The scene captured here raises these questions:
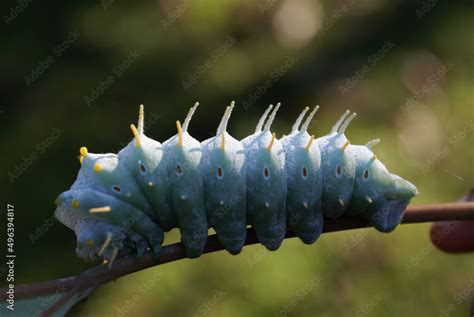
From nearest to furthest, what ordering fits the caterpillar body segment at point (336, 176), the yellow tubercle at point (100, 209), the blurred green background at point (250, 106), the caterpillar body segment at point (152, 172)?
the yellow tubercle at point (100, 209) < the caterpillar body segment at point (152, 172) < the caterpillar body segment at point (336, 176) < the blurred green background at point (250, 106)

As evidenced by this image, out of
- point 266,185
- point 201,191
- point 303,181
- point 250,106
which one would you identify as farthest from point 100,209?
point 250,106

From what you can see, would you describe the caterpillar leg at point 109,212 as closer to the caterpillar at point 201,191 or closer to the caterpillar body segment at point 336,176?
the caterpillar at point 201,191

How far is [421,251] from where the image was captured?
5.67 m

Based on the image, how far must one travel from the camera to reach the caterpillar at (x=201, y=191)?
2596mm

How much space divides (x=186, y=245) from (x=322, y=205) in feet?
1.85

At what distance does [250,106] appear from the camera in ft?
22.2

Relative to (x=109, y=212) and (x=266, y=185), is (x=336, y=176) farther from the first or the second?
(x=109, y=212)

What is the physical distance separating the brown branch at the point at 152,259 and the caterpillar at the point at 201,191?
0.08 metres

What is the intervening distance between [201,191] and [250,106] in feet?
13.7

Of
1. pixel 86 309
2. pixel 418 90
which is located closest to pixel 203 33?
pixel 418 90

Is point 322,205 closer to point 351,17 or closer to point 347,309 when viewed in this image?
point 347,309

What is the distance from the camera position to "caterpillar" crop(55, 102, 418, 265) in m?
2.60

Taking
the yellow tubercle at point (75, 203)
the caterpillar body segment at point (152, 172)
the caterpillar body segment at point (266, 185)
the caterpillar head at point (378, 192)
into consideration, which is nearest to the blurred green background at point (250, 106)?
the caterpillar head at point (378, 192)

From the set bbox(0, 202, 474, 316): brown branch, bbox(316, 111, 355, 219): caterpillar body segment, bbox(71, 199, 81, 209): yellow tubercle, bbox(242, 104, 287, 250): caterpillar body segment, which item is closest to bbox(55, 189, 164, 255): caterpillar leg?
bbox(71, 199, 81, 209): yellow tubercle
